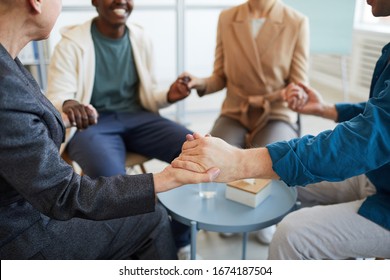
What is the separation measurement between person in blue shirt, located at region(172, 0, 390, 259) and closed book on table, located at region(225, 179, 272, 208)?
0.20 m

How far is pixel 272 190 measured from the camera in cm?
166

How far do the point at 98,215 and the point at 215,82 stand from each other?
1.36 m

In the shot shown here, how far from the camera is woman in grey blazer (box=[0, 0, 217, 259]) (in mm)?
940

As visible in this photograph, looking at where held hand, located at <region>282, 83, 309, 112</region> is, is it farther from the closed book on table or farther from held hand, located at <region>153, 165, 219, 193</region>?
held hand, located at <region>153, 165, 219, 193</region>

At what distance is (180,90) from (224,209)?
0.81 metres

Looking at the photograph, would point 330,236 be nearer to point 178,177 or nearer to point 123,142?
point 178,177

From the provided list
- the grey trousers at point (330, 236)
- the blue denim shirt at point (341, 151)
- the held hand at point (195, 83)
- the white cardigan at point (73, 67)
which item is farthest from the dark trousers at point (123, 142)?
the blue denim shirt at point (341, 151)

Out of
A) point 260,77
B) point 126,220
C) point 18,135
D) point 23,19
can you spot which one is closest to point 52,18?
point 23,19

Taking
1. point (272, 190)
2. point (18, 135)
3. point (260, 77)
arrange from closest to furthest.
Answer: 1. point (18, 135)
2. point (272, 190)
3. point (260, 77)

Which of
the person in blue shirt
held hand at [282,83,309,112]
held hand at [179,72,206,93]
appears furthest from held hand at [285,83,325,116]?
held hand at [179,72,206,93]

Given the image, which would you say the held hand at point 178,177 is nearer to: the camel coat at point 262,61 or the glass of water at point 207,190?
the glass of water at point 207,190

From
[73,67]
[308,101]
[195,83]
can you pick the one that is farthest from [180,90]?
[308,101]

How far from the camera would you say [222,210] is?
1.51 m
